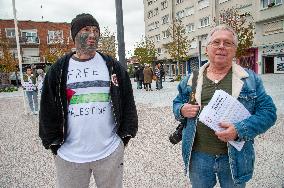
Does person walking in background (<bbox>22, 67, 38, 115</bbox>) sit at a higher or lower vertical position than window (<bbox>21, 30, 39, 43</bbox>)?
lower

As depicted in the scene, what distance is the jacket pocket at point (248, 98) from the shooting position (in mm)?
2205

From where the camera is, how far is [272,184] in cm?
376

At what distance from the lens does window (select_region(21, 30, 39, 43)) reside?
4793cm

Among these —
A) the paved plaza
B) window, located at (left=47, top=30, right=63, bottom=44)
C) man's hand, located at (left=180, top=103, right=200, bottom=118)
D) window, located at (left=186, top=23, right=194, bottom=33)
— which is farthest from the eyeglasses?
window, located at (left=47, top=30, right=63, bottom=44)

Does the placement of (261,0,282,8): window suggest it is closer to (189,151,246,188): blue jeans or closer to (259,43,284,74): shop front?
(259,43,284,74): shop front

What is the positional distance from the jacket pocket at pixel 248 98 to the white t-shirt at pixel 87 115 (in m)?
1.00

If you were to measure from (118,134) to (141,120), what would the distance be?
242 inches

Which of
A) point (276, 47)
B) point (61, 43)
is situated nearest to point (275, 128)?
point (276, 47)

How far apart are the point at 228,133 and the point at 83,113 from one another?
3.45 feet

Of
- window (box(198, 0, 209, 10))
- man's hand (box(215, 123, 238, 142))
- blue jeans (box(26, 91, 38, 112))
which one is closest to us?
man's hand (box(215, 123, 238, 142))

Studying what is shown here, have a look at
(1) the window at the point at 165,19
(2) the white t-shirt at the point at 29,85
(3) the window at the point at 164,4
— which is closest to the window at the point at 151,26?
(1) the window at the point at 165,19

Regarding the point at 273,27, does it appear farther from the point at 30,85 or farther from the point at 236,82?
the point at 236,82

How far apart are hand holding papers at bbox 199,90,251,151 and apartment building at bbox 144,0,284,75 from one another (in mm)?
19627

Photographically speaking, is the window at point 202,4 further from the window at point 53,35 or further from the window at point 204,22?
the window at point 53,35
